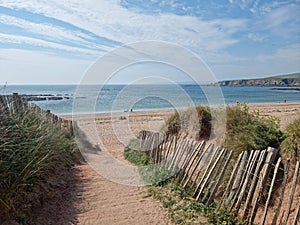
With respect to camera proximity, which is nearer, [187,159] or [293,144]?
[293,144]

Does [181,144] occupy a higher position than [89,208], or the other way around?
[181,144]

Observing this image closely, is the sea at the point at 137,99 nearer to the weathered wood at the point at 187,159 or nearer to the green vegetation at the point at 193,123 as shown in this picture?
the green vegetation at the point at 193,123

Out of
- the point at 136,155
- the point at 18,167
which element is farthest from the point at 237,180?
the point at 136,155

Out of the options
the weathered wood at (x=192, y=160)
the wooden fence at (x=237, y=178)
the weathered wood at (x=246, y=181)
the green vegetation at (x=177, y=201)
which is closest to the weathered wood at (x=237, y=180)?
the wooden fence at (x=237, y=178)

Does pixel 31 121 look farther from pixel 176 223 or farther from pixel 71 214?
pixel 176 223

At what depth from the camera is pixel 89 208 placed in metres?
5.04

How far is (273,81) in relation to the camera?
14038cm

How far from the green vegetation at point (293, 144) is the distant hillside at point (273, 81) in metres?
131

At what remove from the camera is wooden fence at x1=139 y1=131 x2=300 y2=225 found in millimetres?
3906

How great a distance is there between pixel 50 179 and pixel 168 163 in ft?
9.04

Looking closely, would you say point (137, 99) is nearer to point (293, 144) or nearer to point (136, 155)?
point (136, 155)

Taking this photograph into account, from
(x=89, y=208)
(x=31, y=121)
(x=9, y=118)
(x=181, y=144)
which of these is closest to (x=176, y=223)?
(x=89, y=208)

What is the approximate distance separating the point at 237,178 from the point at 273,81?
494ft

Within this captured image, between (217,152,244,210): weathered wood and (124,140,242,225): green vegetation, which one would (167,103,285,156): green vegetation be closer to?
(217,152,244,210): weathered wood
